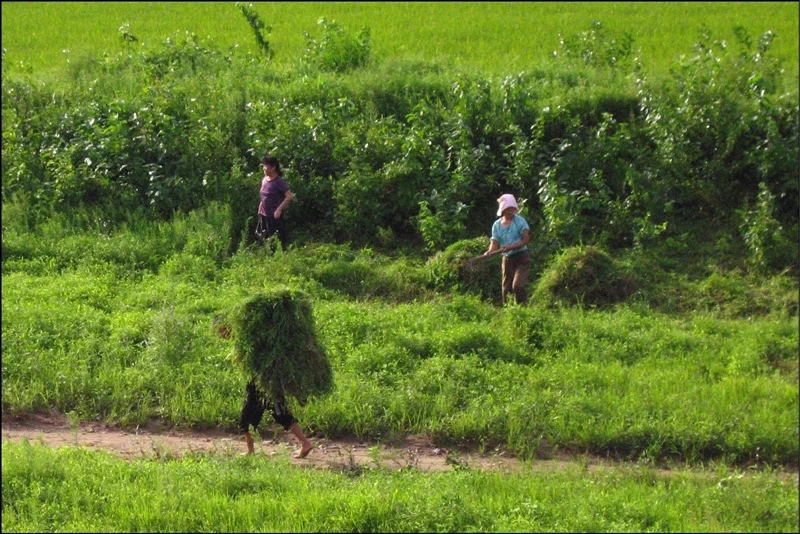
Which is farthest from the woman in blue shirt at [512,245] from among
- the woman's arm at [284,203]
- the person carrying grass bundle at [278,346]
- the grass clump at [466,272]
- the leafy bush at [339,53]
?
the leafy bush at [339,53]

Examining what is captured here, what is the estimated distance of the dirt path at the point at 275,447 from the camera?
7.86 meters

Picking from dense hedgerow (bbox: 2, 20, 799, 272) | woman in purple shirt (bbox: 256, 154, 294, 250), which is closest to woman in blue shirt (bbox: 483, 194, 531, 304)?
dense hedgerow (bbox: 2, 20, 799, 272)

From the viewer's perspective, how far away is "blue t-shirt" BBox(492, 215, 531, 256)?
33.6 ft

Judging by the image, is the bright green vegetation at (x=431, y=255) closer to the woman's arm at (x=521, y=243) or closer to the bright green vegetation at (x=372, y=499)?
the bright green vegetation at (x=372, y=499)

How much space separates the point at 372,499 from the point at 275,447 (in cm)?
183

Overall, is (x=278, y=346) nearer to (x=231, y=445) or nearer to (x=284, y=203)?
(x=231, y=445)

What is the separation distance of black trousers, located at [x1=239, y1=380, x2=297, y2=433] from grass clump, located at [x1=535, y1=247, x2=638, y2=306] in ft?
11.7

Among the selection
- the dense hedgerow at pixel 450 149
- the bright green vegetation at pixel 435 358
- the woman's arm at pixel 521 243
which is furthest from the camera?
the dense hedgerow at pixel 450 149

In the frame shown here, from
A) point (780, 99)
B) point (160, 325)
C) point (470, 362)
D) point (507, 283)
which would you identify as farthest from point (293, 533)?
point (780, 99)

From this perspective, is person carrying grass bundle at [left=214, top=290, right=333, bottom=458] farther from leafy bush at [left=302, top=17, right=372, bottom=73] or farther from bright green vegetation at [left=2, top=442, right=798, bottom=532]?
leafy bush at [left=302, top=17, right=372, bottom=73]

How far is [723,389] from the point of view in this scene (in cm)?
840

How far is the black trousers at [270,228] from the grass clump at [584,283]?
10.4ft

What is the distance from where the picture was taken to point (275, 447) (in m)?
8.42

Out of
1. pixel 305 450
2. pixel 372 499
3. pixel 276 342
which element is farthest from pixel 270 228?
pixel 372 499
